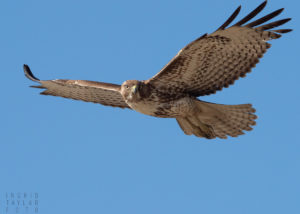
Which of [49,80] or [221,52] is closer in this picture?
[221,52]

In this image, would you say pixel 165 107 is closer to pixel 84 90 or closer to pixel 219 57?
pixel 219 57

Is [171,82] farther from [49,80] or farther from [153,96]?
[49,80]

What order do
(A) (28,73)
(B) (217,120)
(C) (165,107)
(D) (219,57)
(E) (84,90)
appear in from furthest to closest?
(A) (28,73), (E) (84,90), (B) (217,120), (C) (165,107), (D) (219,57)

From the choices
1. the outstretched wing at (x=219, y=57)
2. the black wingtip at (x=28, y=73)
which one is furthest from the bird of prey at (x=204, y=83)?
the black wingtip at (x=28, y=73)

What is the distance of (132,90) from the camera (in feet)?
34.9

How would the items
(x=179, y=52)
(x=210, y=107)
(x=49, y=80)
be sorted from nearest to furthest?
(x=179, y=52) < (x=210, y=107) < (x=49, y=80)

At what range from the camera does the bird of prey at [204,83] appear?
10.4m

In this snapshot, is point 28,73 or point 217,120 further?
point 28,73

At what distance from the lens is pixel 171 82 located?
1096cm

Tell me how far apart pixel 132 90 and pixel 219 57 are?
1385 millimetres

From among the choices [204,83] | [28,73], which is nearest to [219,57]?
[204,83]

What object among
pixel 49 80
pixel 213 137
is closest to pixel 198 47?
pixel 213 137

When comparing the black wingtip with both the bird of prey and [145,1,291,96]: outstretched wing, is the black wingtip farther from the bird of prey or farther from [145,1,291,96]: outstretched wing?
[145,1,291,96]: outstretched wing

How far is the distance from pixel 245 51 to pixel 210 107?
1122 mm
